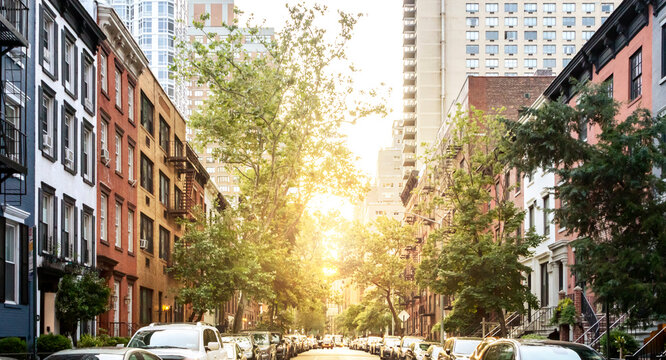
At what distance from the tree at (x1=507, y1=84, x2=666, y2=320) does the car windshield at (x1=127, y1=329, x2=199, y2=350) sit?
27.6 ft

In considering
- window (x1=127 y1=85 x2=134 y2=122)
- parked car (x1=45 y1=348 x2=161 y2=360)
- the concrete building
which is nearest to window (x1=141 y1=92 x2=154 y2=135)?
window (x1=127 y1=85 x2=134 y2=122)

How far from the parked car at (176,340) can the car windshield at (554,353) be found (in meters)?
6.93

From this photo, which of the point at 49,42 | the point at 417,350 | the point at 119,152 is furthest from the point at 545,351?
the point at 119,152

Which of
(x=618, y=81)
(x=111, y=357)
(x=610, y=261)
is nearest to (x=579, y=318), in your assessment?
(x=618, y=81)

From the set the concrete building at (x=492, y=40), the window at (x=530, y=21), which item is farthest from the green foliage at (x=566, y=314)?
the window at (x=530, y=21)

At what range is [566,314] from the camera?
3167 centimetres

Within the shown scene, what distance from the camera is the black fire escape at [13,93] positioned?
20.1 meters

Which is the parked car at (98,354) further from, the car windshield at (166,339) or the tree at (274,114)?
the tree at (274,114)

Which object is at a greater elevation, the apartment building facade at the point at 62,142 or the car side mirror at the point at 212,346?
the apartment building facade at the point at 62,142

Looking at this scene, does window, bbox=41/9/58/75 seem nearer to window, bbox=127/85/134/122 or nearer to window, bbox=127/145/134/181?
window, bbox=127/85/134/122

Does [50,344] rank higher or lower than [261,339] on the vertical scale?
higher

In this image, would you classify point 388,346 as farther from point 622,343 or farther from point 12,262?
point 12,262

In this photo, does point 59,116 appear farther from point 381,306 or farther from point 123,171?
point 381,306

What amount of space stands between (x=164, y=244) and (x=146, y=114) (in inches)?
296
